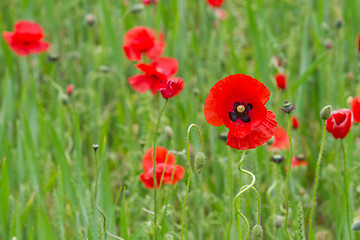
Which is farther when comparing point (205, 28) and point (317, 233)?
point (205, 28)

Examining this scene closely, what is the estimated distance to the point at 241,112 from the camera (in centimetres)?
108

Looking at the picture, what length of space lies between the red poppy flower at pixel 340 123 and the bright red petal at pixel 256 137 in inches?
9.6

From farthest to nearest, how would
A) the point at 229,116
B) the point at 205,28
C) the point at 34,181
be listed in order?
1. the point at 205,28
2. the point at 34,181
3. the point at 229,116

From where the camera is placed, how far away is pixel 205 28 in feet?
8.98

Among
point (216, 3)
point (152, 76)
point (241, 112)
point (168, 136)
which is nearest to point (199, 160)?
point (241, 112)

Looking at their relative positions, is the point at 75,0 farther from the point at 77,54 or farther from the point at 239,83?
the point at 239,83

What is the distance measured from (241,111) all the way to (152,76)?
73 centimetres

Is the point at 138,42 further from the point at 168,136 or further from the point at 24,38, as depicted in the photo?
the point at 24,38

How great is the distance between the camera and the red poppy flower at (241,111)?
3.34 feet

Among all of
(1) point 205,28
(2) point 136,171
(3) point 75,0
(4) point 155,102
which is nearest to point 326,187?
(2) point 136,171

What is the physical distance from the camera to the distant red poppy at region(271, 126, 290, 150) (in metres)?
1.74

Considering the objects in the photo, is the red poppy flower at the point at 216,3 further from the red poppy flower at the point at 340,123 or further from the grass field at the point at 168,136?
the red poppy flower at the point at 340,123

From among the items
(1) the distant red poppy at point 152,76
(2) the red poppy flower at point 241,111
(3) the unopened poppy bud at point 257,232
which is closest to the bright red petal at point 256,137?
(2) the red poppy flower at point 241,111

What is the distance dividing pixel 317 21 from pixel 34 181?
133 cm
